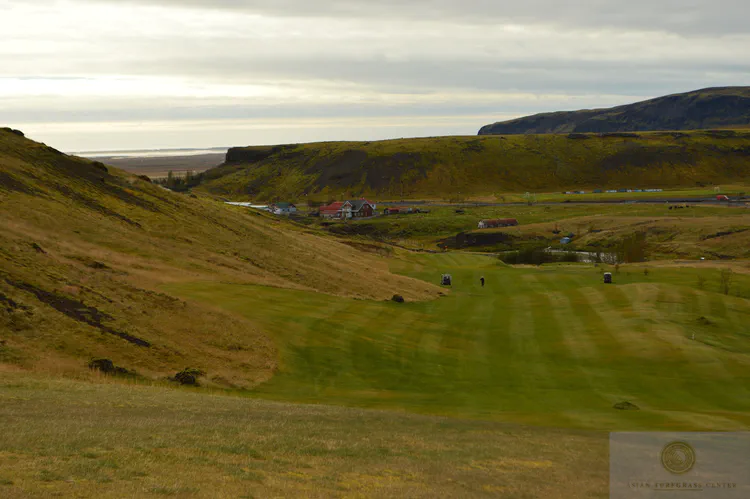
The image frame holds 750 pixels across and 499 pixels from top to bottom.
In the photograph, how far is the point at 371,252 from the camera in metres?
105

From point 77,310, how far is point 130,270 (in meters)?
12.7

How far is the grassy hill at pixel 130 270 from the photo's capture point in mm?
34000

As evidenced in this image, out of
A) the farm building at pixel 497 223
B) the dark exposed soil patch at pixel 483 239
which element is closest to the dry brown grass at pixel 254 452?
the dark exposed soil patch at pixel 483 239

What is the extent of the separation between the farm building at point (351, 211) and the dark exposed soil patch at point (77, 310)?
501 feet

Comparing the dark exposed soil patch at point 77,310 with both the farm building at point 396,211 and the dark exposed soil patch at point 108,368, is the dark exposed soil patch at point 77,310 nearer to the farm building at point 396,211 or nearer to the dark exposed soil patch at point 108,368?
the dark exposed soil patch at point 108,368

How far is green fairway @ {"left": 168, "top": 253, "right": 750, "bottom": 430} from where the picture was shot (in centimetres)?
3225

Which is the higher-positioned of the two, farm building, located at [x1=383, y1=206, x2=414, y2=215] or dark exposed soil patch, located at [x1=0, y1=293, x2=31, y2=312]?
dark exposed soil patch, located at [x1=0, y1=293, x2=31, y2=312]

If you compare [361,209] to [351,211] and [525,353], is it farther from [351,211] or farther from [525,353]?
[525,353]

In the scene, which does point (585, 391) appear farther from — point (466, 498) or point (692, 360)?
point (466, 498)

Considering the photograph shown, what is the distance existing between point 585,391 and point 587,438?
12219mm

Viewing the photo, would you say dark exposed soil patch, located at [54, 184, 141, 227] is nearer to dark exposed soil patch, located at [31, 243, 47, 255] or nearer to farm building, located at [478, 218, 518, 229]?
dark exposed soil patch, located at [31, 243, 47, 255]

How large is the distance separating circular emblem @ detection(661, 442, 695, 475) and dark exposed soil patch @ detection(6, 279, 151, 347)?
83.0 feet

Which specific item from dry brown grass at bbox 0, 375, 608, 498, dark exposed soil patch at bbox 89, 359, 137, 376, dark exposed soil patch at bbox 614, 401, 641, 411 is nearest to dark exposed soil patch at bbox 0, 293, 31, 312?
dark exposed soil patch at bbox 89, 359, 137, 376

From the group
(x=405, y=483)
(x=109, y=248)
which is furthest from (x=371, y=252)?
(x=405, y=483)
